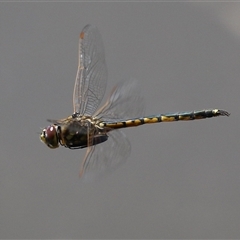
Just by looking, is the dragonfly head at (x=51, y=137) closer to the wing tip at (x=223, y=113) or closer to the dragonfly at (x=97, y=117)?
the dragonfly at (x=97, y=117)

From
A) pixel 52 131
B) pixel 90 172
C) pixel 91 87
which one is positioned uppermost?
pixel 91 87

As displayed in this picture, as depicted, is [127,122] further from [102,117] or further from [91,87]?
[91,87]

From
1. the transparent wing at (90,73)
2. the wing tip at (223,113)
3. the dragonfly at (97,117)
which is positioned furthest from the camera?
the transparent wing at (90,73)

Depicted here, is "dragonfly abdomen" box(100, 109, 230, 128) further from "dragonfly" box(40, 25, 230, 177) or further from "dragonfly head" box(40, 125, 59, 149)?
"dragonfly head" box(40, 125, 59, 149)

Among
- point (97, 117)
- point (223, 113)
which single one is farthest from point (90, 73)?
point (223, 113)

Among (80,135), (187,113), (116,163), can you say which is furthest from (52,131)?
(187,113)

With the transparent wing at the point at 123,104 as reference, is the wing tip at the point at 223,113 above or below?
below

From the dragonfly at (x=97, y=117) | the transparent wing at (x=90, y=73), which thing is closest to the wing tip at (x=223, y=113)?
the dragonfly at (x=97, y=117)
